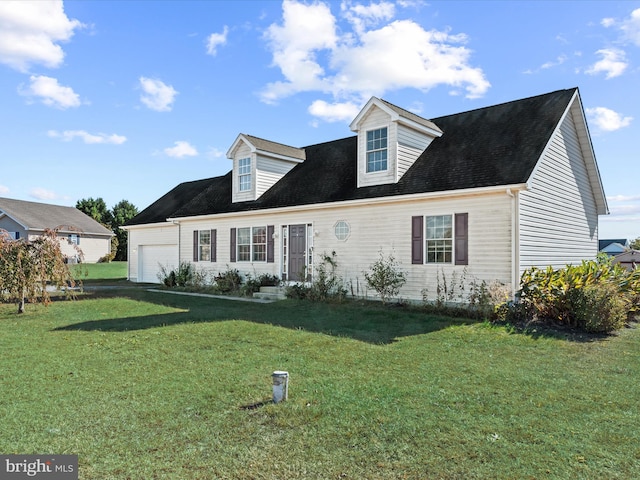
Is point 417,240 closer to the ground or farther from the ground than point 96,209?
closer to the ground

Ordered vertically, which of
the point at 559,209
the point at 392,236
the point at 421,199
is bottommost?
the point at 392,236

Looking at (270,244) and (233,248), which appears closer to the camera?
(270,244)

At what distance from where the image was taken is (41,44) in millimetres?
10555

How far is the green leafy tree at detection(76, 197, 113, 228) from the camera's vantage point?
5284 cm

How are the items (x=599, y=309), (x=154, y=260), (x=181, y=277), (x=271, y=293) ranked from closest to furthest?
(x=599, y=309), (x=271, y=293), (x=181, y=277), (x=154, y=260)

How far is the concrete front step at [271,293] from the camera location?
14983mm

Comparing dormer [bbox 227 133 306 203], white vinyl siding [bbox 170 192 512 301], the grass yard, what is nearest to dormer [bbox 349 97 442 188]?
white vinyl siding [bbox 170 192 512 301]

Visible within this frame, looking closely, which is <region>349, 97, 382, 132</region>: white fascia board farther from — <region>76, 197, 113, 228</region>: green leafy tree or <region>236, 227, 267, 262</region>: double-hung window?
<region>76, 197, 113, 228</region>: green leafy tree

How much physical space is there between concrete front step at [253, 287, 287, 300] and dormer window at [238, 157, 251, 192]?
15.7 feet

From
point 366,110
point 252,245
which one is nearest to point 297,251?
point 252,245

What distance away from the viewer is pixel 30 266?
1125 centimetres

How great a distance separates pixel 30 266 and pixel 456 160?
12420 mm

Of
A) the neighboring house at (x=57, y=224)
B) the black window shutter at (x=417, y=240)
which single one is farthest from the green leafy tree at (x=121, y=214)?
the black window shutter at (x=417, y=240)

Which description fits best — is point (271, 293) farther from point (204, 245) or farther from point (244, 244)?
point (204, 245)
